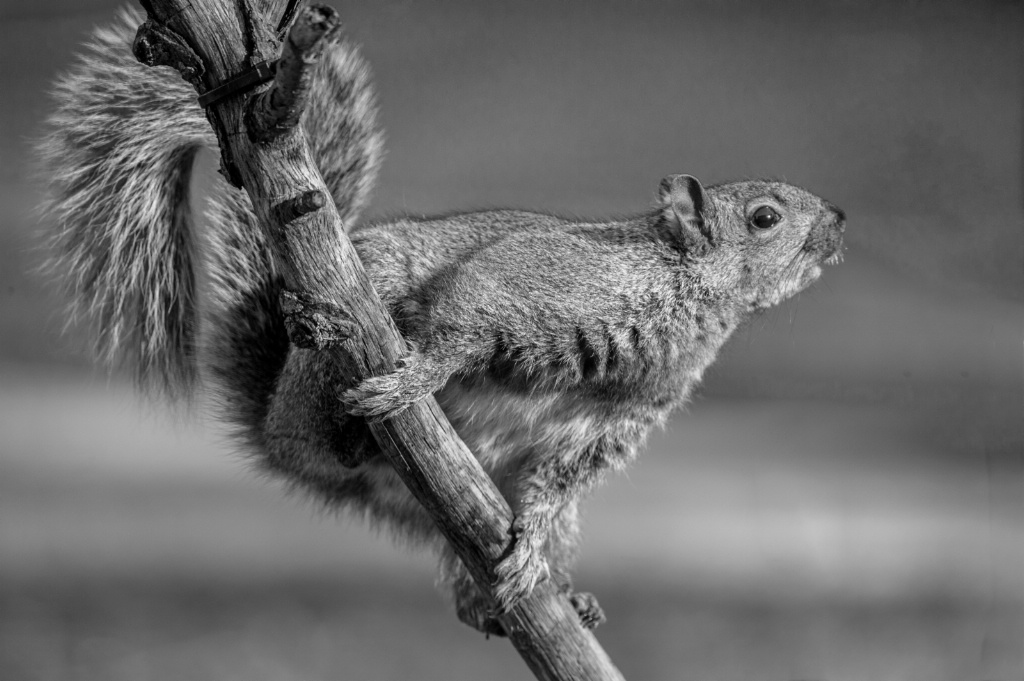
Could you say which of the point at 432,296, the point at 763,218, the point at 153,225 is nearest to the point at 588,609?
the point at 432,296

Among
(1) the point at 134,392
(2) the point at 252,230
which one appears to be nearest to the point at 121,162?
(2) the point at 252,230

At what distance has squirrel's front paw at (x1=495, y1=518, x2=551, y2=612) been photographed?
54.7 inches

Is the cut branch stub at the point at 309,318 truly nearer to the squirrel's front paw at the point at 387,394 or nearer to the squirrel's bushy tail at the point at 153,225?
the squirrel's front paw at the point at 387,394

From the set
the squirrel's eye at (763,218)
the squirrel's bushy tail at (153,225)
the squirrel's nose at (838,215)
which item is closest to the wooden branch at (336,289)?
the squirrel's bushy tail at (153,225)

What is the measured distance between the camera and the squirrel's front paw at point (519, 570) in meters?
1.39

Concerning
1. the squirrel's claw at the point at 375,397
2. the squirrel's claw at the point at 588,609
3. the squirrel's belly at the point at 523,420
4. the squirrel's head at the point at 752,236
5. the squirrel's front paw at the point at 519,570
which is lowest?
the squirrel's claw at the point at 588,609

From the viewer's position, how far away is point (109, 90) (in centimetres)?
167

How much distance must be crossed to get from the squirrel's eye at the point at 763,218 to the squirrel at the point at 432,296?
13 mm

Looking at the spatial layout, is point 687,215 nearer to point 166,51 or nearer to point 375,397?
point 375,397

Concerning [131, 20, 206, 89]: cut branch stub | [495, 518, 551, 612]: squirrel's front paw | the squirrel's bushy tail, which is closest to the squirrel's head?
[495, 518, 551, 612]: squirrel's front paw

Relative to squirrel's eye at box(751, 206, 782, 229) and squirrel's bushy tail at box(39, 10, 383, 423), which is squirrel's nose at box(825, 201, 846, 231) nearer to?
squirrel's eye at box(751, 206, 782, 229)

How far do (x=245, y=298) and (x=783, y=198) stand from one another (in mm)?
1006

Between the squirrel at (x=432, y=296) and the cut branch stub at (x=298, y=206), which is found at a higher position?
the cut branch stub at (x=298, y=206)

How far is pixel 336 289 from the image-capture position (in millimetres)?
1206
